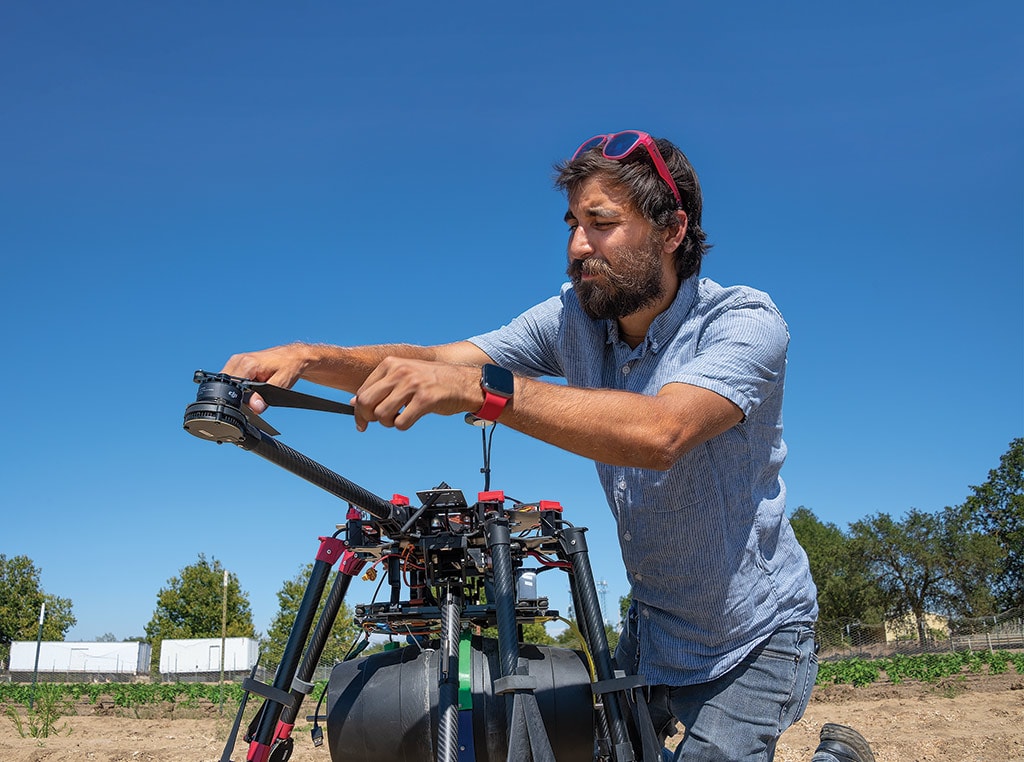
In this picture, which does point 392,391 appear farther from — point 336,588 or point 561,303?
point 561,303

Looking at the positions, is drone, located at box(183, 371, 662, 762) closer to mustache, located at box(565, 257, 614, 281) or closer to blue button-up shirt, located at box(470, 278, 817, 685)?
blue button-up shirt, located at box(470, 278, 817, 685)

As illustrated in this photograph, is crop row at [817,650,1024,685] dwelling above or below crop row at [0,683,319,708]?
below

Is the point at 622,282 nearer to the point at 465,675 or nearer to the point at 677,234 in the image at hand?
the point at 677,234

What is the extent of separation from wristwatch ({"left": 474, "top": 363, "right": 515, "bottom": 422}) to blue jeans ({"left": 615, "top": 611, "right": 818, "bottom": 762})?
1.21 meters

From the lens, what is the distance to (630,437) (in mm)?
1871

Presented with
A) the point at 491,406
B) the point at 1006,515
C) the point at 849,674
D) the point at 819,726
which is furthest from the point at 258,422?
the point at 1006,515

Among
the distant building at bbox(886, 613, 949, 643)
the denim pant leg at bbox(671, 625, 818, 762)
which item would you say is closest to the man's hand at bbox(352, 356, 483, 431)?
the denim pant leg at bbox(671, 625, 818, 762)

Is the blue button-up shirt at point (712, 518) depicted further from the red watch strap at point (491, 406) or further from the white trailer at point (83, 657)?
the white trailer at point (83, 657)

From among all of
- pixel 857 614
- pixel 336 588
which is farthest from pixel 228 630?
pixel 336 588

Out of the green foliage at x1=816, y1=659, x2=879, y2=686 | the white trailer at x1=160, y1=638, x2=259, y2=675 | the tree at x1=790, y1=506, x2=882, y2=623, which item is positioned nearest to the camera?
the green foliage at x1=816, y1=659, x2=879, y2=686

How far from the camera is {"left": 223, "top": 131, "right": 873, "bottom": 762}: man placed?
2316 mm

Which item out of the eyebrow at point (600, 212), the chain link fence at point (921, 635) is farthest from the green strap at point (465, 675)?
the chain link fence at point (921, 635)

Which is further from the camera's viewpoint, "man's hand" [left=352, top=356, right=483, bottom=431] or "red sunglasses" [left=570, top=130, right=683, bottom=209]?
"red sunglasses" [left=570, top=130, right=683, bottom=209]

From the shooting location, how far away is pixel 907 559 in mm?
59531
